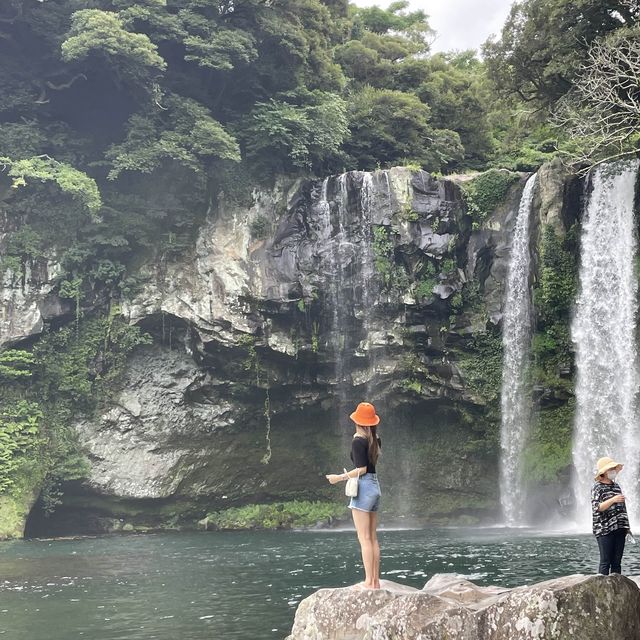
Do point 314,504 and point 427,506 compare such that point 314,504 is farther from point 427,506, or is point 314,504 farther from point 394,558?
point 394,558

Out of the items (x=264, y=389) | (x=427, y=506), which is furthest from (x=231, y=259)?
(x=427, y=506)

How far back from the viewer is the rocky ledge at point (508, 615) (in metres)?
4.91

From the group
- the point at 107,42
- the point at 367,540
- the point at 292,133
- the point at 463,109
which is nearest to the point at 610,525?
the point at 367,540

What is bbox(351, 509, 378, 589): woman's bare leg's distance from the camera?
5871 millimetres

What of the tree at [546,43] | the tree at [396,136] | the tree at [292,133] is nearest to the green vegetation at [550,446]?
the tree at [546,43]

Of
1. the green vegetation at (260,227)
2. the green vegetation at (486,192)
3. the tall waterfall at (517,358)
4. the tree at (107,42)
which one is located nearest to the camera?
the tree at (107,42)

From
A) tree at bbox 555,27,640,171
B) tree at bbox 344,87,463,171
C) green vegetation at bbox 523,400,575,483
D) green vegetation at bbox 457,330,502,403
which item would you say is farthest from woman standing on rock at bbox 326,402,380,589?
tree at bbox 344,87,463,171

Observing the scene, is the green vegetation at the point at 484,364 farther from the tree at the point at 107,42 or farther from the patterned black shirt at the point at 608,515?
the patterned black shirt at the point at 608,515

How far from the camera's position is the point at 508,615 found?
16.6 ft

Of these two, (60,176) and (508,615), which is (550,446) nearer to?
(508,615)

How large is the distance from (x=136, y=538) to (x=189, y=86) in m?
14.4

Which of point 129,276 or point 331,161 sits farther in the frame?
point 331,161

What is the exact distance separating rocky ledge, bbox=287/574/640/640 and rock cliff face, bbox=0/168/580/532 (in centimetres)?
1533

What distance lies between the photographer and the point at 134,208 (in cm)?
2197
